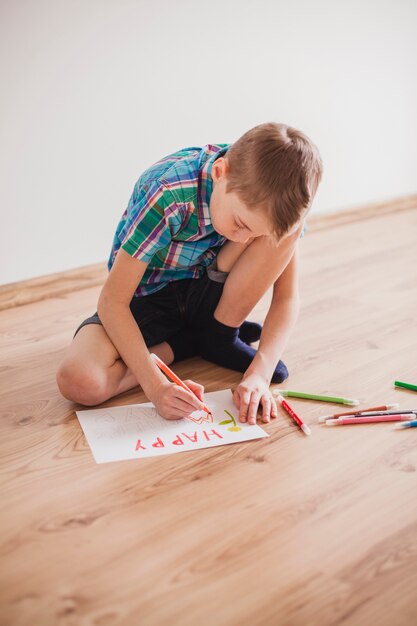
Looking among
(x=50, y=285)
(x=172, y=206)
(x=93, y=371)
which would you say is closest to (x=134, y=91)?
(x=50, y=285)

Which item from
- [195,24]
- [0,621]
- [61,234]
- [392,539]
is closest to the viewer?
[0,621]

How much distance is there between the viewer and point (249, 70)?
Result: 2113mm

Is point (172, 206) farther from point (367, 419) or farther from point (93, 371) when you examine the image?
point (367, 419)

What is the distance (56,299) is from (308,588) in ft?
3.90

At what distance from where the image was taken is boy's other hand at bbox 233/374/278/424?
1.13 metres

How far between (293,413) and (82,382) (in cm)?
35

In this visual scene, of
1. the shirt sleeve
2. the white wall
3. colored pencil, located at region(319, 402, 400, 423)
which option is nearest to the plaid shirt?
the shirt sleeve

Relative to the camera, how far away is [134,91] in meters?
1.83

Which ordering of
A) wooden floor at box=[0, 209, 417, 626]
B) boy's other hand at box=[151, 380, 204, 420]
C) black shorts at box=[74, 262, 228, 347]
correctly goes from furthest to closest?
black shorts at box=[74, 262, 228, 347] → boy's other hand at box=[151, 380, 204, 420] → wooden floor at box=[0, 209, 417, 626]

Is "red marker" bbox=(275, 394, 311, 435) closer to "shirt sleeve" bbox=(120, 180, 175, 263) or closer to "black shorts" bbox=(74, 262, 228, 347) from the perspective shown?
"black shorts" bbox=(74, 262, 228, 347)

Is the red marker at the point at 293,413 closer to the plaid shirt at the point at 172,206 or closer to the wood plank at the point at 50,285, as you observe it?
the plaid shirt at the point at 172,206

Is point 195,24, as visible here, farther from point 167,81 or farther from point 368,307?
point 368,307

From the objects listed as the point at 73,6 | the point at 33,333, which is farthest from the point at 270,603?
the point at 73,6

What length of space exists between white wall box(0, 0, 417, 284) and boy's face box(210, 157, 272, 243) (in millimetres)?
745
